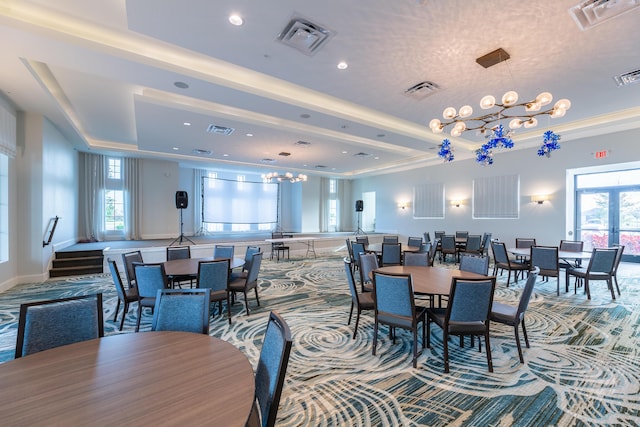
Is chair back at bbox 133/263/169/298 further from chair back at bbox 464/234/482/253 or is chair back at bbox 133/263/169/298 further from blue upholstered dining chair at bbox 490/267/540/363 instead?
chair back at bbox 464/234/482/253

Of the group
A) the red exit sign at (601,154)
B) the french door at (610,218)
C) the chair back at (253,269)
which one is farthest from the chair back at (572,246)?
the chair back at (253,269)

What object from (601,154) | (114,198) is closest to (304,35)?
(601,154)

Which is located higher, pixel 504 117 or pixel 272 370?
pixel 504 117

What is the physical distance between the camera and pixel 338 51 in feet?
12.0

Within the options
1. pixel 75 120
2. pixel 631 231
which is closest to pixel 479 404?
pixel 631 231

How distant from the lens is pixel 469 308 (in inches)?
105

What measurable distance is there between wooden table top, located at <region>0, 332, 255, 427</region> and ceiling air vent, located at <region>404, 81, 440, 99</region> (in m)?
4.61

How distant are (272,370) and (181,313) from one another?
1016mm

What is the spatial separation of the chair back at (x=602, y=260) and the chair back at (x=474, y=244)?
2.93m

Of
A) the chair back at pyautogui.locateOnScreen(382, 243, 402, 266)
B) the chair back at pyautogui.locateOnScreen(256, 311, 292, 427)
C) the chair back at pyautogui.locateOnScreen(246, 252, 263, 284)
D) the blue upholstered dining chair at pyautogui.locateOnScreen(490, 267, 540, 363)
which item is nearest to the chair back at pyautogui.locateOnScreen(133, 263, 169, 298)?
the chair back at pyautogui.locateOnScreen(246, 252, 263, 284)

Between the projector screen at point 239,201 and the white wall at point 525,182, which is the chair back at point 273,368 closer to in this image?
the white wall at point 525,182

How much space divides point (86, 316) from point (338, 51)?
12.2 ft

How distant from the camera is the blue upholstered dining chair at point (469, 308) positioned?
2609mm

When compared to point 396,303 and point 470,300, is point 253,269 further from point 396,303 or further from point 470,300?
point 470,300
